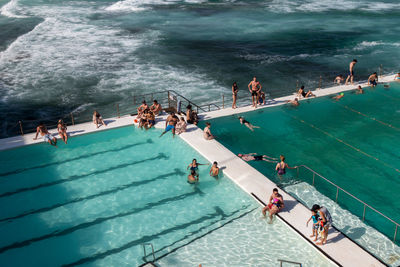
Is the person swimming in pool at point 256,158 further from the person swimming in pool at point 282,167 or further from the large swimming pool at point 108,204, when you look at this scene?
the large swimming pool at point 108,204

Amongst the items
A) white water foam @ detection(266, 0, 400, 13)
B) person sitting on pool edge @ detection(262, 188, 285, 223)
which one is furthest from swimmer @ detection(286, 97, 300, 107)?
white water foam @ detection(266, 0, 400, 13)

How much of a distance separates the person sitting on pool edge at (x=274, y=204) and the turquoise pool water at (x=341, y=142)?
2.61m

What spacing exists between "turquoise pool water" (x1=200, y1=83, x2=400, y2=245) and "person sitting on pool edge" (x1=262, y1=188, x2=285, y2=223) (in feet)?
8.58

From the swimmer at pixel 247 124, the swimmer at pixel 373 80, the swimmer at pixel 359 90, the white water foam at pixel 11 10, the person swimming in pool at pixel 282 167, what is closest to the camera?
the person swimming in pool at pixel 282 167

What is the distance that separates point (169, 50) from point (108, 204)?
3264 centimetres

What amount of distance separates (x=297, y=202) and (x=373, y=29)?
5072 cm

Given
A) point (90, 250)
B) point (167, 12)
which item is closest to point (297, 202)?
point (90, 250)

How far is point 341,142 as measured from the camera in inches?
749

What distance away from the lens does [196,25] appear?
2306 inches

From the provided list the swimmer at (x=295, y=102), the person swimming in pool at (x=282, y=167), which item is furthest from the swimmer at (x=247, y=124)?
the person swimming in pool at (x=282, y=167)

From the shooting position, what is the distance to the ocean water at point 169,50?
3181 cm

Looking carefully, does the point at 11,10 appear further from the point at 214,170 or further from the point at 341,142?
the point at 341,142

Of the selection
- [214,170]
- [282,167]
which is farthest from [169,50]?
[282,167]

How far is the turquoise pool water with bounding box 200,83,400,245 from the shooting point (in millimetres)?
15234
